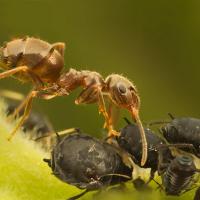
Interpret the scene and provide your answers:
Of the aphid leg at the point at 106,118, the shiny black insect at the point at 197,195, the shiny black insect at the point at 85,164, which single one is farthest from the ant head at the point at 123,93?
the shiny black insect at the point at 197,195

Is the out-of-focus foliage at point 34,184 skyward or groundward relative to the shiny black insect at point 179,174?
groundward

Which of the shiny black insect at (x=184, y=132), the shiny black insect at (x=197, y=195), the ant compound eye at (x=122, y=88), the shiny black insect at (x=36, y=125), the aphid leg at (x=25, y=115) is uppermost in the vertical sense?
the shiny black insect at (x=184, y=132)

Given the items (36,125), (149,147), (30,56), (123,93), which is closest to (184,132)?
(149,147)

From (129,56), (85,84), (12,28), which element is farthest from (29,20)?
(85,84)

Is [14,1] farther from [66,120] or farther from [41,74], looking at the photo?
[41,74]

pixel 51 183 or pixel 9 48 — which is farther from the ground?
pixel 9 48

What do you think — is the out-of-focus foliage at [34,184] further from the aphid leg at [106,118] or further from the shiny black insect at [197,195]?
the aphid leg at [106,118]
